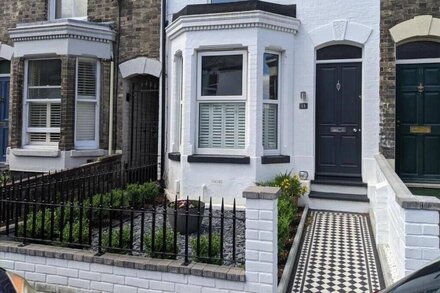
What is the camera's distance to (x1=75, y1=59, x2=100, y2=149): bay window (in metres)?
9.51

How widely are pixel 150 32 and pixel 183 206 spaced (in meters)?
4.97

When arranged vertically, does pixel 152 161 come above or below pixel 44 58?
below

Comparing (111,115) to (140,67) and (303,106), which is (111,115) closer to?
(140,67)

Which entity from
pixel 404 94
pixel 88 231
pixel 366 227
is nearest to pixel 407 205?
pixel 366 227

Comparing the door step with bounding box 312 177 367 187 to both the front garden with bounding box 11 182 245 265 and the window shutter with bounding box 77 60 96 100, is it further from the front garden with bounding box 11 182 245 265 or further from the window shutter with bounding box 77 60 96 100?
the window shutter with bounding box 77 60 96 100

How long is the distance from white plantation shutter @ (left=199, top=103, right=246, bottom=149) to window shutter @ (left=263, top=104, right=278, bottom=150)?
1.61 feet

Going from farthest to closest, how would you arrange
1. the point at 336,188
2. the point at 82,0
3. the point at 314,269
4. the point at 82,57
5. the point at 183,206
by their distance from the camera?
the point at 82,0 → the point at 82,57 → the point at 336,188 → the point at 183,206 → the point at 314,269

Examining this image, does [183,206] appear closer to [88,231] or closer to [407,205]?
[88,231]

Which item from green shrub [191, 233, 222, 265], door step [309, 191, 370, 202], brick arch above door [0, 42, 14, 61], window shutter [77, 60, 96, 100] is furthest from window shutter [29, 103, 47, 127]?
green shrub [191, 233, 222, 265]

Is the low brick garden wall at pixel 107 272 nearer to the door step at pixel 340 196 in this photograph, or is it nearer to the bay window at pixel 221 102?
the bay window at pixel 221 102

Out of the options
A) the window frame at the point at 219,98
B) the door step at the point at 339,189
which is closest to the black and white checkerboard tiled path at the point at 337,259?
the door step at the point at 339,189

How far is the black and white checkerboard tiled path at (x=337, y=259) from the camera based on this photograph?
4.58 meters

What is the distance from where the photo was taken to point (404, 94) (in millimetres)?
8266

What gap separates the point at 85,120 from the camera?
9656mm
